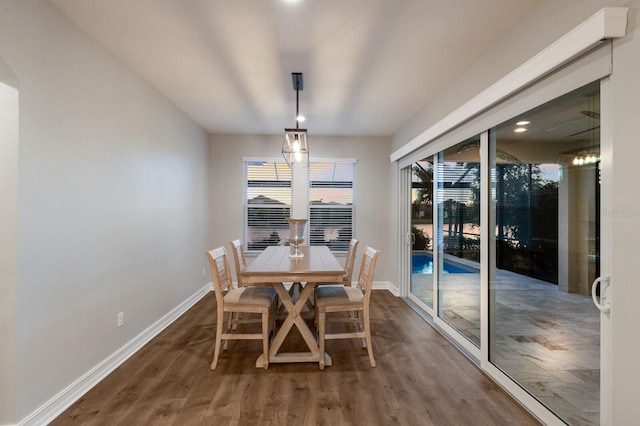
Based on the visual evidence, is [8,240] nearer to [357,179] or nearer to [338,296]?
[338,296]

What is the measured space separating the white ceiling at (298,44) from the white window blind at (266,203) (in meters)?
1.72

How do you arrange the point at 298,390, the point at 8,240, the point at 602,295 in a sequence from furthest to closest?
the point at 298,390
the point at 8,240
the point at 602,295

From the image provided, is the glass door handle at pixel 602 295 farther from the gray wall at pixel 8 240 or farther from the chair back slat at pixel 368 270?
the gray wall at pixel 8 240

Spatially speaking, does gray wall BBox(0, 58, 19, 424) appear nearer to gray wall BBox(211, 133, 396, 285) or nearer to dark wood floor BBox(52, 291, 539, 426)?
dark wood floor BBox(52, 291, 539, 426)

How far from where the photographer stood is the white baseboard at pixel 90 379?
1857 millimetres

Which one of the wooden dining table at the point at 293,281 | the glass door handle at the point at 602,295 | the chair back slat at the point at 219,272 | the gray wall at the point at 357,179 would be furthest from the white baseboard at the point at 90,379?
the glass door handle at the point at 602,295

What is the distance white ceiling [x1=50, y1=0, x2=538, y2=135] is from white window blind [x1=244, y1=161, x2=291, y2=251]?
1.72 metres

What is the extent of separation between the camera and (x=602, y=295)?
4.99 ft

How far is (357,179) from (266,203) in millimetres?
1646

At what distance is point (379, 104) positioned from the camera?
12.0 ft

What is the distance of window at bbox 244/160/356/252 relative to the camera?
525cm

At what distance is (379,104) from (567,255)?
2.56 meters

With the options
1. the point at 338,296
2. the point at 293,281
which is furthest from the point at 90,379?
the point at 338,296

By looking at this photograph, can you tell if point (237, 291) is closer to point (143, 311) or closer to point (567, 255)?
point (143, 311)
